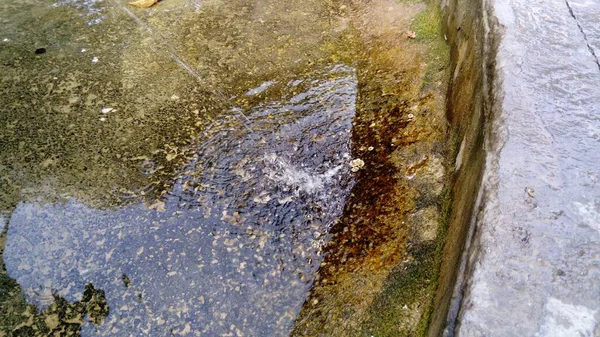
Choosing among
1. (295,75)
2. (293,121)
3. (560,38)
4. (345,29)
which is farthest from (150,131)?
(560,38)

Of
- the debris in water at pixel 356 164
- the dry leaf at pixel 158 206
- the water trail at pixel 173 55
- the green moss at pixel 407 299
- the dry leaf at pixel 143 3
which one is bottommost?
the dry leaf at pixel 158 206

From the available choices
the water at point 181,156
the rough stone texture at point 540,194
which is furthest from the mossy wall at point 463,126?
the water at point 181,156

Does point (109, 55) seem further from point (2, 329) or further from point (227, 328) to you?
point (227, 328)

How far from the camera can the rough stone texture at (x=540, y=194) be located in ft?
3.75

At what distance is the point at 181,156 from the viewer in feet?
7.72

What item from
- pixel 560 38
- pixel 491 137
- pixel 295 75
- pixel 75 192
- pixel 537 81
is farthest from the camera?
pixel 295 75

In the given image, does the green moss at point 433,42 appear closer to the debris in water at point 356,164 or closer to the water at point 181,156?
the water at point 181,156

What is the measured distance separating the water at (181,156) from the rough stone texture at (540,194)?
579 mm

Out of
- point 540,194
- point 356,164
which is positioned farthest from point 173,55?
point 540,194

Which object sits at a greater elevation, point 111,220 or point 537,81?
point 537,81

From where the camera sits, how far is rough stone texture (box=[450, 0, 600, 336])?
1.14 meters

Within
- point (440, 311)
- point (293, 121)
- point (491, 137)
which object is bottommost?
point (293, 121)

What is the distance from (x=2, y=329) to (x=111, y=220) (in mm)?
575

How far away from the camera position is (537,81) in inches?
69.8
